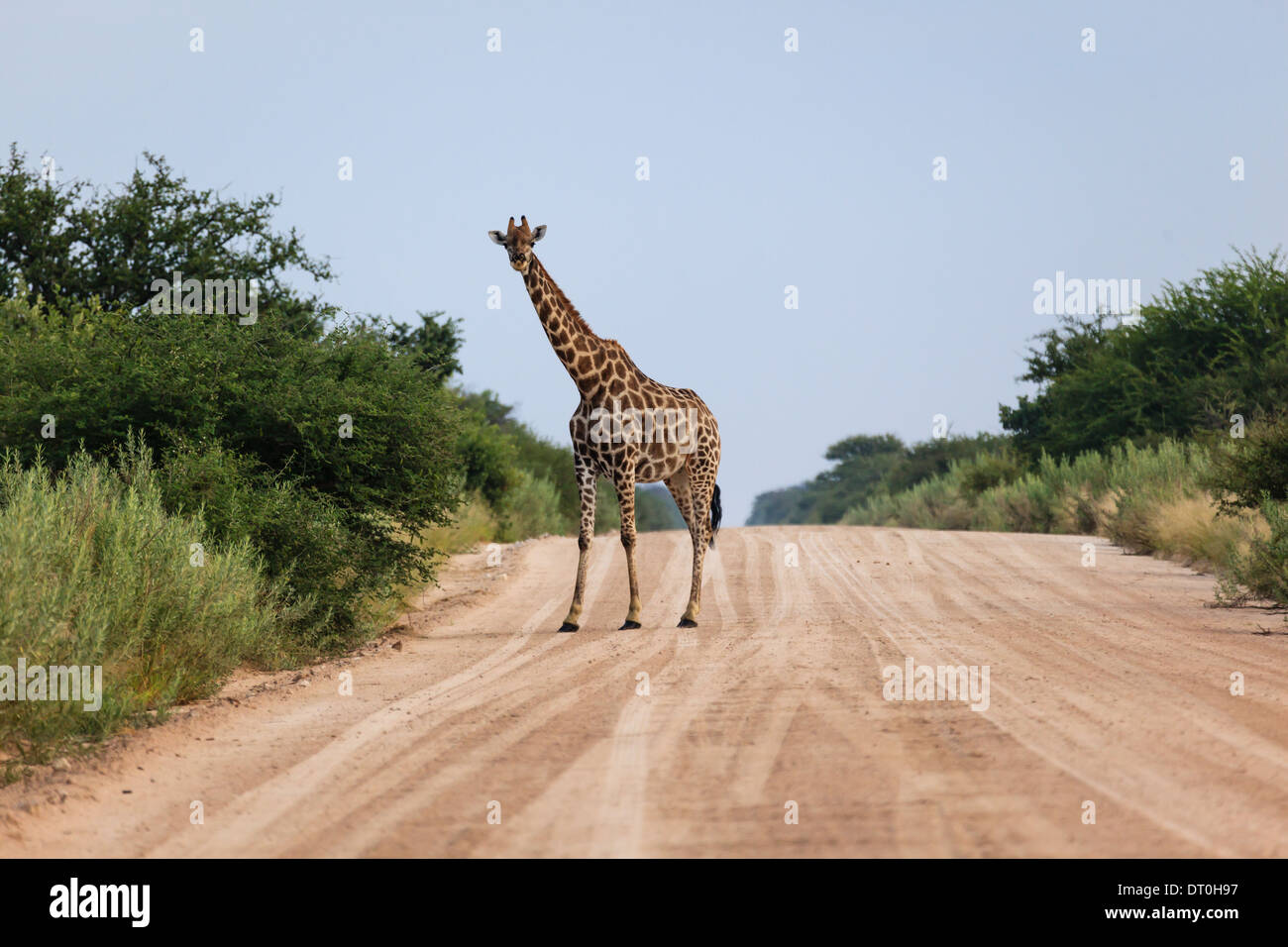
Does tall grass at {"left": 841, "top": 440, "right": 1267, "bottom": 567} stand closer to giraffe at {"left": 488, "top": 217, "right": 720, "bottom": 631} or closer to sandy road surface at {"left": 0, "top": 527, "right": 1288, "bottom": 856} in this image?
sandy road surface at {"left": 0, "top": 527, "right": 1288, "bottom": 856}

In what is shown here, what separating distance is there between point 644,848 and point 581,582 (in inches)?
298

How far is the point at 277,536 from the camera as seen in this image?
1130 cm

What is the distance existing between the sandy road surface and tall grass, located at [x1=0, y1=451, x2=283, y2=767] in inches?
14.2

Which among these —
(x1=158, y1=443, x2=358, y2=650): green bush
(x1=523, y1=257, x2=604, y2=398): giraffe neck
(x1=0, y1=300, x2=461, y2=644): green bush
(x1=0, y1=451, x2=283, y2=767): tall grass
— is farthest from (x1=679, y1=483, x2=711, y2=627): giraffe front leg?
(x1=0, y1=451, x2=283, y2=767): tall grass

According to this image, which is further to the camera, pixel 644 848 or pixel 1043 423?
pixel 1043 423

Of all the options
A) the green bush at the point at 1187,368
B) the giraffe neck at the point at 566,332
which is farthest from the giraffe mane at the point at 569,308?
the green bush at the point at 1187,368

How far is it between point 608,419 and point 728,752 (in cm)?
635

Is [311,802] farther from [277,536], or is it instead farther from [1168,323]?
[1168,323]

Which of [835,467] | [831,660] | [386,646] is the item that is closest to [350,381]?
[386,646]

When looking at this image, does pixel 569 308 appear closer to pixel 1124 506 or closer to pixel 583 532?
pixel 583 532

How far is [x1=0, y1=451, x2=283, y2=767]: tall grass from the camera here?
22.7 ft

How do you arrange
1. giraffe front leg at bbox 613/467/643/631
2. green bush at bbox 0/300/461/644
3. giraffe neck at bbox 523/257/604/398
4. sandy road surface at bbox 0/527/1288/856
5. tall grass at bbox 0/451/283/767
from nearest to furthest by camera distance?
sandy road surface at bbox 0/527/1288/856 → tall grass at bbox 0/451/283/767 → green bush at bbox 0/300/461/644 → giraffe front leg at bbox 613/467/643/631 → giraffe neck at bbox 523/257/604/398

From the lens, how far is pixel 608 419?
39.9ft
